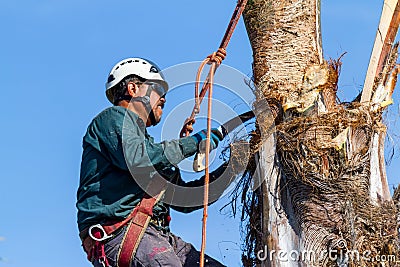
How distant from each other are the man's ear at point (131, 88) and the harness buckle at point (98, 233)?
2.99 feet

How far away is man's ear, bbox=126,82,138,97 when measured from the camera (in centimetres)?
632

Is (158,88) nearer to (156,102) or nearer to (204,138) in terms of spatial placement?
(156,102)

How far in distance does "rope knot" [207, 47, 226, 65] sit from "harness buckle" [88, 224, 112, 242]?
51.2 inches

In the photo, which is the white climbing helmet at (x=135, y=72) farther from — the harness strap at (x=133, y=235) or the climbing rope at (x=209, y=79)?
the harness strap at (x=133, y=235)

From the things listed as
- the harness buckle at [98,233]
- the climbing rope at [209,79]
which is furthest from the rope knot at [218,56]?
the harness buckle at [98,233]

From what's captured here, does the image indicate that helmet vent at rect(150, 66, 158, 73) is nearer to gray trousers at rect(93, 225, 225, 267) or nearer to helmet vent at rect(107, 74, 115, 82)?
helmet vent at rect(107, 74, 115, 82)

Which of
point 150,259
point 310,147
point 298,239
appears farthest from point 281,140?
point 150,259

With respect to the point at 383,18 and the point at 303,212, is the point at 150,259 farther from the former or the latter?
the point at 383,18

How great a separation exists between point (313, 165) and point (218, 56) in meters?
0.94

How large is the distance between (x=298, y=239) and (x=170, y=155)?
1.00 metres

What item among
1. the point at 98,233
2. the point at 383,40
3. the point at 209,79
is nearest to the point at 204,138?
the point at 209,79

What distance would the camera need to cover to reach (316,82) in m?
6.38

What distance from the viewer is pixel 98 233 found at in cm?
600

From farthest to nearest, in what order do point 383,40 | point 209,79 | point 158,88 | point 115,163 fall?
point 383,40
point 158,88
point 209,79
point 115,163
